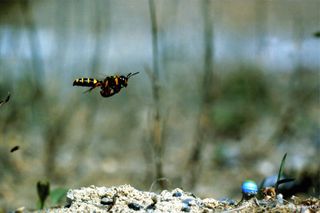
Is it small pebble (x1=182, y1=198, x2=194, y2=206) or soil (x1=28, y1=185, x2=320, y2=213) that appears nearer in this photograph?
soil (x1=28, y1=185, x2=320, y2=213)

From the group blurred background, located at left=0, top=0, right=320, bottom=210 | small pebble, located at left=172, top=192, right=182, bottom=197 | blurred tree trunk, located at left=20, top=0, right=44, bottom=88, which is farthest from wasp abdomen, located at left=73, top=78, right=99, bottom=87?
blurred tree trunk, located at left=20, top=0, right=44, bottom=88

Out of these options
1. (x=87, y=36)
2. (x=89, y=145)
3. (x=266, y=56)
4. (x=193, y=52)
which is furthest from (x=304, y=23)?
(x=89, y=145)

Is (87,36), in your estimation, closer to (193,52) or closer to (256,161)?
(193,52)

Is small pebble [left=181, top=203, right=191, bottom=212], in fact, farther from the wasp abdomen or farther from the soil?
the wasp abdomen

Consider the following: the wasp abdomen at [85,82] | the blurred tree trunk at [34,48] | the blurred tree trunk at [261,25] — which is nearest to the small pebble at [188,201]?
the wasp abdomen at [85,82]

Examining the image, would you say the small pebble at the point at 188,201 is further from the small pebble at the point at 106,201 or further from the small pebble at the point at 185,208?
the small pebble at the point at 106,201

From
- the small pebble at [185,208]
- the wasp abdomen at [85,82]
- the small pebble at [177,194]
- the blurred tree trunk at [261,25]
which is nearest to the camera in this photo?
the wasp abdomen at [85,82]

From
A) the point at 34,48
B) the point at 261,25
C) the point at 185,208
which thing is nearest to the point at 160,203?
the point at 185,208

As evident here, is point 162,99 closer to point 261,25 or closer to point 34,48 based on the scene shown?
point 34,48
